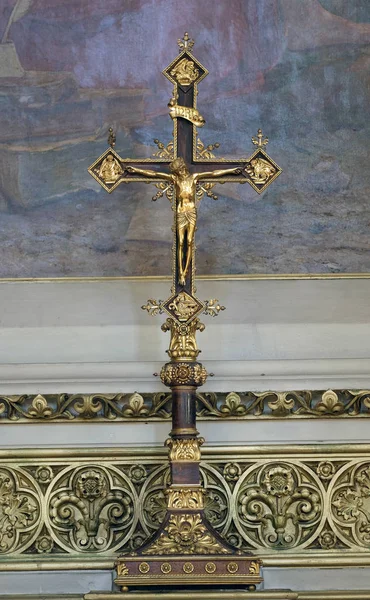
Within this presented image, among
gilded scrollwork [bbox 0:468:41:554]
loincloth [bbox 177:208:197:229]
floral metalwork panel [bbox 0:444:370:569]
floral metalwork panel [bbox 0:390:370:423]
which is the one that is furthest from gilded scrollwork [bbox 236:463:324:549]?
loincloth [bbox 177:208:197:229]

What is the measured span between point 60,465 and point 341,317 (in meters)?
1.21

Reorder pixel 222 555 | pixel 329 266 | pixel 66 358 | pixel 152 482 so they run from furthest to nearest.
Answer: pixel 329 266 → pixel 66 358 → pixel 152 482 → pixel 222 555

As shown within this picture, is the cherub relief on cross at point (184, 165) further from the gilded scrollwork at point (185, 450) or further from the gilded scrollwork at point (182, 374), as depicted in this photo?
the gilded scrollwork at point (185, 450)

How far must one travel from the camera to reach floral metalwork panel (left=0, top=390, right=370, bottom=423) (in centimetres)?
439

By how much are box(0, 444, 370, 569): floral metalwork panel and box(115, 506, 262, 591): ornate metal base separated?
0.40 meters

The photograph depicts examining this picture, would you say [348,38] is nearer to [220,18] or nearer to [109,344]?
[220,18]

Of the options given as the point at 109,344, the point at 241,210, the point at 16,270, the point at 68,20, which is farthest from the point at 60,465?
the point at 68,20

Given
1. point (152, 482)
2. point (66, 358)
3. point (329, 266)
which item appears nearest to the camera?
point (152, 482)

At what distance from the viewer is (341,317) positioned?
189 inches

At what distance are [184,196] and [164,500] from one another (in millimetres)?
1010

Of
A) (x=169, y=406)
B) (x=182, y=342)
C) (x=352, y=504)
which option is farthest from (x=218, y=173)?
(x=352, y=504)

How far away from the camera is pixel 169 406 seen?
4.41 meters

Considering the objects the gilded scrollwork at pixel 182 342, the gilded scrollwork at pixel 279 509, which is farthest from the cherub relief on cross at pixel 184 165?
the gilded scrollwork at pixel 279 509

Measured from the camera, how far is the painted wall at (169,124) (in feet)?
16.6
